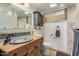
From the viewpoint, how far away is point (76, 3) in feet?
3.63

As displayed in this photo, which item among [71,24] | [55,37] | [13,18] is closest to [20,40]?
[13,18]

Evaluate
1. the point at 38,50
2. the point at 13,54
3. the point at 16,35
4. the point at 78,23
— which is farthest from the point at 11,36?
the point at 78,23

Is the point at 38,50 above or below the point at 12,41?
below

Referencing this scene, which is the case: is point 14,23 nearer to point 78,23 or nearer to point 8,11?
point 8,11

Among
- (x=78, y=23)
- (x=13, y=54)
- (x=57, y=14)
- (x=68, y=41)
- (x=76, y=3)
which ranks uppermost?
(x=76, y=3)

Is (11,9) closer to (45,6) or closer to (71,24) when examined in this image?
(45,6)

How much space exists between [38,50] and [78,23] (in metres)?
0.52

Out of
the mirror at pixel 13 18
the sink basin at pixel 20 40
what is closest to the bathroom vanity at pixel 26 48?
the sink basin at pixel 20 40

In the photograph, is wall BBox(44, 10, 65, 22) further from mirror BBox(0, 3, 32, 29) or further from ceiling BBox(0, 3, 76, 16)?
mirror BBox(0, 3, 32, 29)

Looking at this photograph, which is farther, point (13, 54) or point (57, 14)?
point (57, 14)

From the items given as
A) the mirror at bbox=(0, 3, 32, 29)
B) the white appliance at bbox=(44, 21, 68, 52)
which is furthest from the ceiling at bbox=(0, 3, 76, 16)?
the white appliance at bbox=(44, 21, 68, 52)

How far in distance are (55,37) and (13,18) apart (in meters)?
0.50

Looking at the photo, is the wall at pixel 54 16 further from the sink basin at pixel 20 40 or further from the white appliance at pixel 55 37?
the sink basin at pixel 20 40

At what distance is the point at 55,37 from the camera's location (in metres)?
1.15
